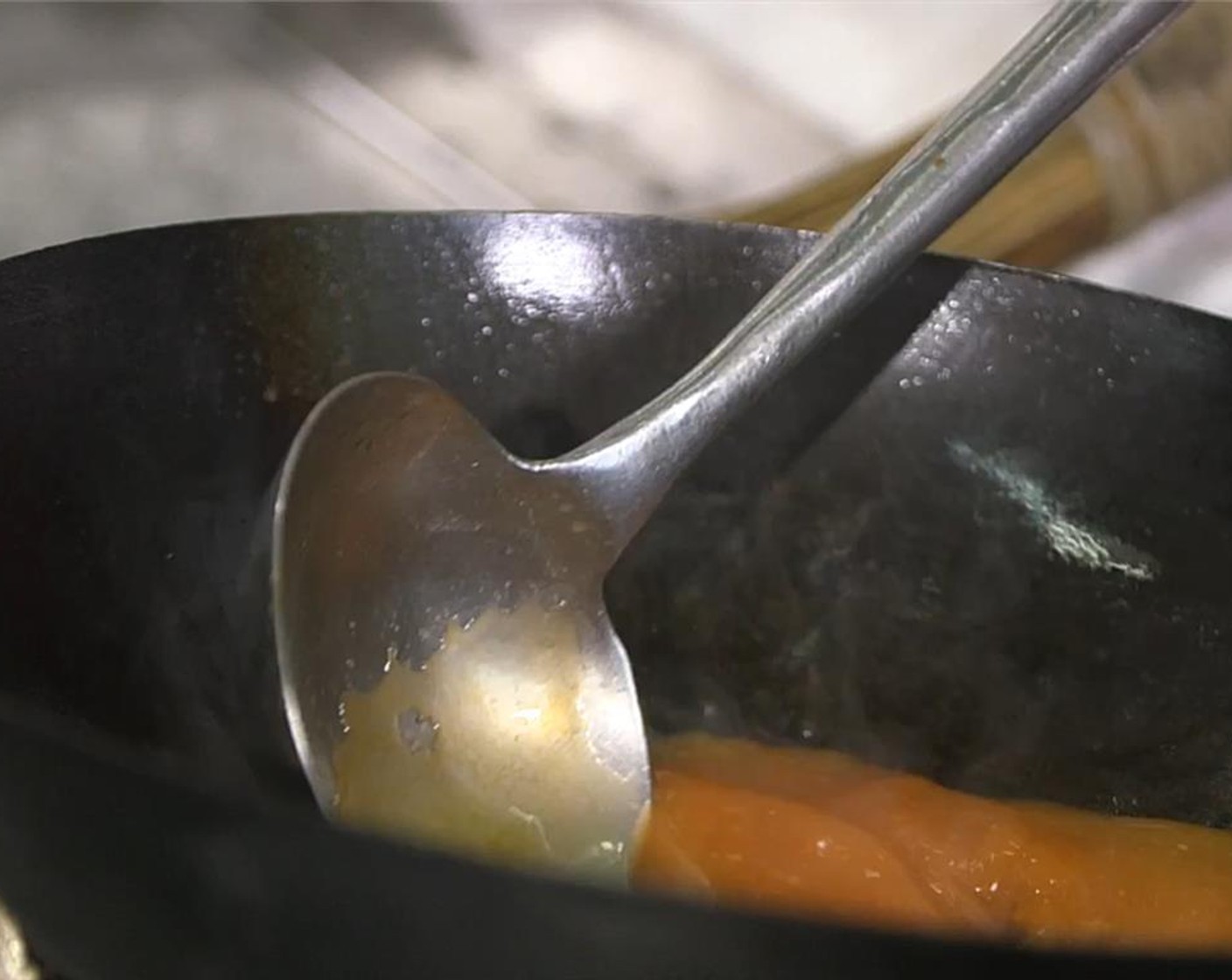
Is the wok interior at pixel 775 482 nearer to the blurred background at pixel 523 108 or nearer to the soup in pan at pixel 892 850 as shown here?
the soup in pan at pixel 892 850

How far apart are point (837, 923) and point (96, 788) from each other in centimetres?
15

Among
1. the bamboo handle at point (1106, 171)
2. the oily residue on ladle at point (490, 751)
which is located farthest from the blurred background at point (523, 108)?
the oily residue on ladle at point (490, 751)

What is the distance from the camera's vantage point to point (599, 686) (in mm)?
604

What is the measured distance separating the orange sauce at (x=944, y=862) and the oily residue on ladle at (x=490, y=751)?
3 cm

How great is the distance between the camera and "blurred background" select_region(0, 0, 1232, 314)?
933mm

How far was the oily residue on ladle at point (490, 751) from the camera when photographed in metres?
0.56

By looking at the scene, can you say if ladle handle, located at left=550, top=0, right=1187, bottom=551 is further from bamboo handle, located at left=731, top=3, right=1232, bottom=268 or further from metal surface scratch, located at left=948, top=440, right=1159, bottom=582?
bamboo handle, located at left=731, top=3, right=1232, bottom=268

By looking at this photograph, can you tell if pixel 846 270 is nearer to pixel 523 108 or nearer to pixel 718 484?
pixel 718 484

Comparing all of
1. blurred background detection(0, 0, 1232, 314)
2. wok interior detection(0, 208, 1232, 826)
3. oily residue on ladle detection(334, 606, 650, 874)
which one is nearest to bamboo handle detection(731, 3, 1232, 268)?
blurred background detection(0, 0, 1232, 314)

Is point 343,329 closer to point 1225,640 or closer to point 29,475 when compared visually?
point 29,475

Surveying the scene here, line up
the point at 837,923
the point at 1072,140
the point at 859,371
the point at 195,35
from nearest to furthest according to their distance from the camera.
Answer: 1. the point at 837,923
2. the point at 859,371
3. the point at 1072,140
4. the point at 195,35

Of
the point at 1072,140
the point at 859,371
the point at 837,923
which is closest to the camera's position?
the point at 837,923

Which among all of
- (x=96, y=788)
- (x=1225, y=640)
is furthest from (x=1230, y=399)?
(x=96, y=788)

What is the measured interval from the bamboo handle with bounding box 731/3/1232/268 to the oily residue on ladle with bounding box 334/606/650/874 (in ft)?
0.93
